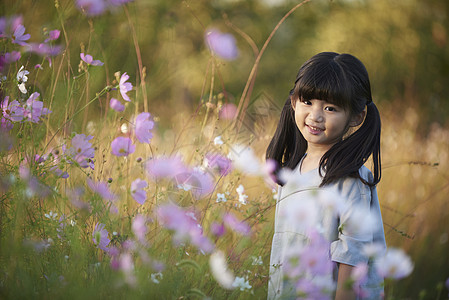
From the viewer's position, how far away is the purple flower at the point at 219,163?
124 centimetres

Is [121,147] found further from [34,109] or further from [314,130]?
[314,130]

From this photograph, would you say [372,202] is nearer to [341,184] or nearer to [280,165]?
[341,184]

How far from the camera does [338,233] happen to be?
3.46 feet

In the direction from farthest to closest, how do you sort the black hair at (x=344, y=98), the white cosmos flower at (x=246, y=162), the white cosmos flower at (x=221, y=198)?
the white cosmos flower at (x=246, y=162)
the white cosmos flower at (x=221, y=198)
the black hair at (x=344, y=98)

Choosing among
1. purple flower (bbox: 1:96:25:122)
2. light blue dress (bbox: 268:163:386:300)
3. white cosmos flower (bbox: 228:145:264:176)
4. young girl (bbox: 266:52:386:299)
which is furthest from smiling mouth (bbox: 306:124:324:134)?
purple flower (bbox: 1:96:25:122)

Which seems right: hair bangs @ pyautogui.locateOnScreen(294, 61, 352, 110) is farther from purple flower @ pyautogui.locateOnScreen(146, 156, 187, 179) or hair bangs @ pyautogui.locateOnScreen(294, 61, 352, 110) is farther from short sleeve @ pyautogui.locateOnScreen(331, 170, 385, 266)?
purple flower @ pyautogui.locateOnScreen(146, 156, 187, 179)

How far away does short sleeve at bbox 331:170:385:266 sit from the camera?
984mm

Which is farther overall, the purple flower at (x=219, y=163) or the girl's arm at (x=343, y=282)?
the purple flower at (x=219, y=163)

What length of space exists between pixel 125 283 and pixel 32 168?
0.41 meters

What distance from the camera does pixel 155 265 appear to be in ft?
2.97

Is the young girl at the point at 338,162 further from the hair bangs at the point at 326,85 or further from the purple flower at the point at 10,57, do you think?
the purple flower at the point at 10,57

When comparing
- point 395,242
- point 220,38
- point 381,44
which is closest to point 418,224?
point 395,242

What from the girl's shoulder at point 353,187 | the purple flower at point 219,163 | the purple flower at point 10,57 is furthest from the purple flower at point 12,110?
the girl's shoulder at point 353,187

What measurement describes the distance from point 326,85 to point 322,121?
0.28ft
